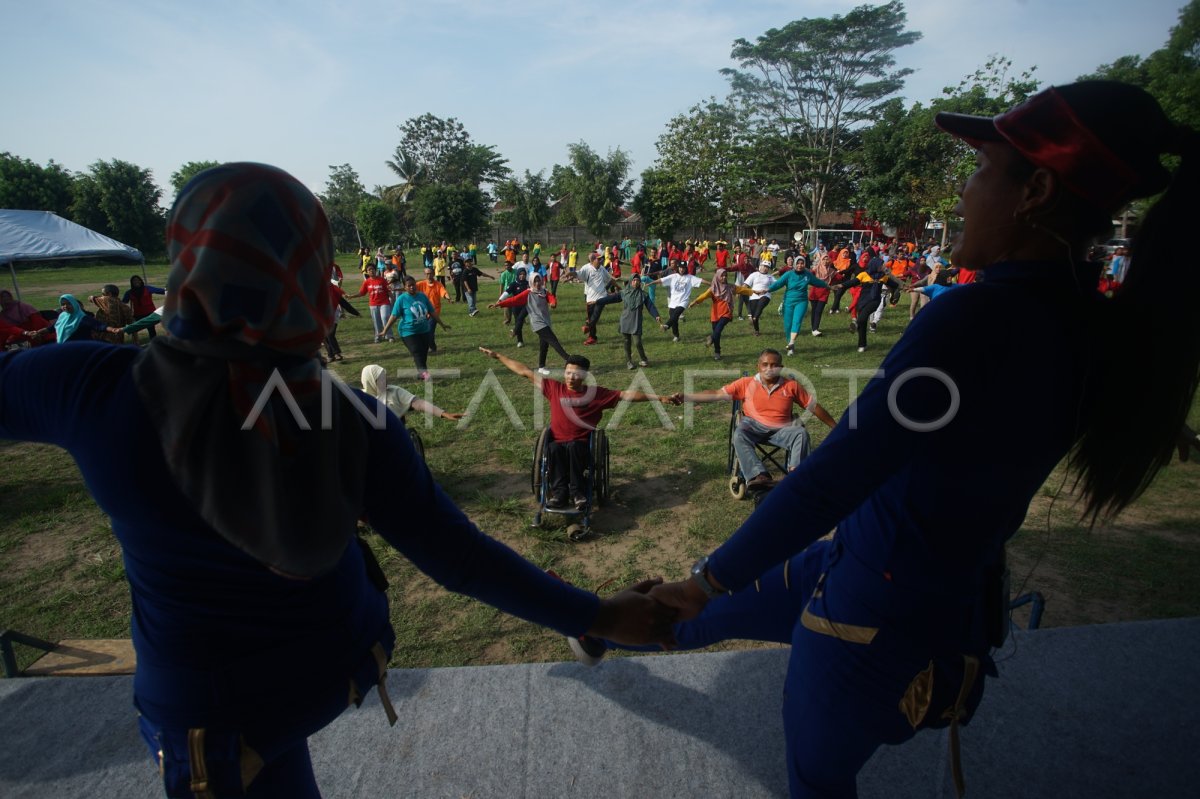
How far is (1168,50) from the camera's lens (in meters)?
27.5

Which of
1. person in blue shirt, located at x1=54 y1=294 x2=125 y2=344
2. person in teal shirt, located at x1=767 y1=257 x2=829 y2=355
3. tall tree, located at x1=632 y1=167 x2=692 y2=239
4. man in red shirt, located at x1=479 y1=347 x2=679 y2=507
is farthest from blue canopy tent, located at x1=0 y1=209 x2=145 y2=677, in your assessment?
tall tree, located at x1=632 y1=167 x2=692 y2=239

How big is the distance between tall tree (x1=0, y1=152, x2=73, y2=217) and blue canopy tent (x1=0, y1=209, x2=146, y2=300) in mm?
32194

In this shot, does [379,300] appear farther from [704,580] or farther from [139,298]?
[704,580]

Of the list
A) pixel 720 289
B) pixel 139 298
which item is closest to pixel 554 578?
pixel 720 289

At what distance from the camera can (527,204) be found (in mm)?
54156

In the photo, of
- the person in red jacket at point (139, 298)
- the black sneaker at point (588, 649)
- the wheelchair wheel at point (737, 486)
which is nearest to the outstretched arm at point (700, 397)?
the wheelchair wheel at point (737, 486)

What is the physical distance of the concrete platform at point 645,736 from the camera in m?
2.21

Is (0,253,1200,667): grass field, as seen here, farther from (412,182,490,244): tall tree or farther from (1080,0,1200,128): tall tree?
(412,182,490,244): tall tree

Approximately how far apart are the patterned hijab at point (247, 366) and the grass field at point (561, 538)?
0.51 ft

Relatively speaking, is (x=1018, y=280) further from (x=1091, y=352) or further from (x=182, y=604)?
(x=182, y=604)

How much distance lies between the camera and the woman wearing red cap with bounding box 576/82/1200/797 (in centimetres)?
107

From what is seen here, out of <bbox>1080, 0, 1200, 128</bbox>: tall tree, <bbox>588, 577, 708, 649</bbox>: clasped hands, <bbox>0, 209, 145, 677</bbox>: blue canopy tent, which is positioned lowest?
<bbox>588, 577, 708, 649</bbox>: clasped hands

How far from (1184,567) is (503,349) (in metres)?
10.9

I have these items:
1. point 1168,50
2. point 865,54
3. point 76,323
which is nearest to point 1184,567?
point 76,323
